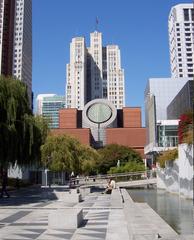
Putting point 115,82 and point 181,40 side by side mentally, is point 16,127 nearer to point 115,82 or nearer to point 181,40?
point 181,40

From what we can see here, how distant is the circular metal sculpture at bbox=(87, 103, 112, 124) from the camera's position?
142 metres

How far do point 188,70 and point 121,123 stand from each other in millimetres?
34198

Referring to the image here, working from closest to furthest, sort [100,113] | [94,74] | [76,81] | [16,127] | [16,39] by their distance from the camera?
1. [16,127]
2. [100,113]
3. [16,39]
4. [76,81]
5. [94,74]

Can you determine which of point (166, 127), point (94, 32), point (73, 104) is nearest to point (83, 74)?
point (73, 104)

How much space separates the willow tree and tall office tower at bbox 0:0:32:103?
75.8 metres

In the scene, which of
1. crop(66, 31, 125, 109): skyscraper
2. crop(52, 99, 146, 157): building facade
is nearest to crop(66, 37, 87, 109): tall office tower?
crop(66, 31, 125, 109): skyscraper

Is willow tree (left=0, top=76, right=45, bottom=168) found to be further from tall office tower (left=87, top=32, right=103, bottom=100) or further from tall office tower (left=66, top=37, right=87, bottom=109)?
tall office tower (left=87, top=32, right=103, bottom=100)

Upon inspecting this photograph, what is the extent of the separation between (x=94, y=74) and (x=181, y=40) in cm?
4300

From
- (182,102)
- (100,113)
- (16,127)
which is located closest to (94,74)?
(100,113)

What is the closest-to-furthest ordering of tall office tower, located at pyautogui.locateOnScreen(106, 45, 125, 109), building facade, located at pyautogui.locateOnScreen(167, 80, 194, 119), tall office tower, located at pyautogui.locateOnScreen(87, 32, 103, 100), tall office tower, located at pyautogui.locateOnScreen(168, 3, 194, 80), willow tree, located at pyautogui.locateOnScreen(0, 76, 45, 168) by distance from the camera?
1. willow tree, located at pyautogui.locateOnScreen(0, 76, 45, 168)
2. building facade, located at pyautogui.locateOnScreen(167, 80, 194, 119)
3. tall office tower, located at pyautogui.locateOnScreen(168, 3, 194, 80)
4. tall office tower, located at pyautogui.locateOnScreen(87, 32, 103, 100)
5. tall office tower, located at pyautogui.locateOnScreen(106, 45, 125, 109)

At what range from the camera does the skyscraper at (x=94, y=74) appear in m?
170

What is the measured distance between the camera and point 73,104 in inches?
6673

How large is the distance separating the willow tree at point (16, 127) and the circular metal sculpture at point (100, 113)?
4600 inches

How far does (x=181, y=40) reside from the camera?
159000 mm
